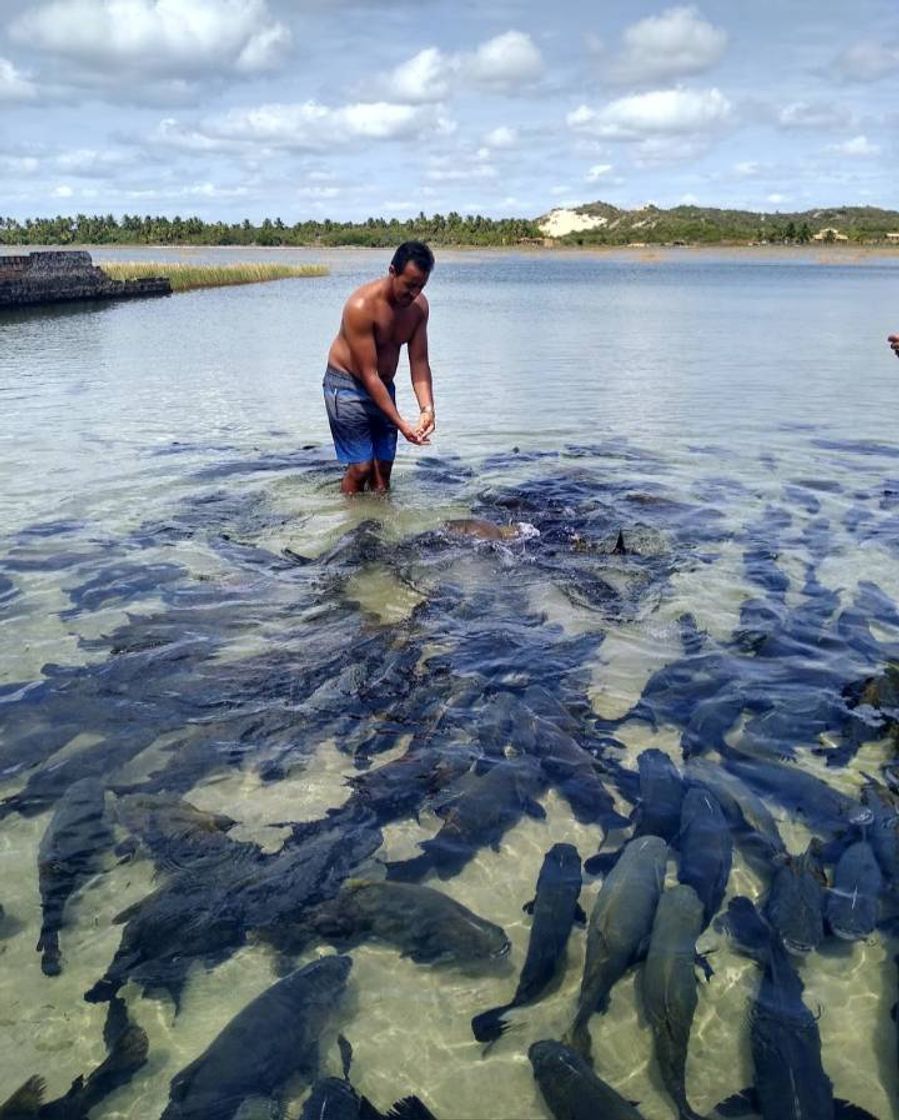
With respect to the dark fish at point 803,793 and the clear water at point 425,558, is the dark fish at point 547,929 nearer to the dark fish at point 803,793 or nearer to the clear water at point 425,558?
the clear water at point 425,558

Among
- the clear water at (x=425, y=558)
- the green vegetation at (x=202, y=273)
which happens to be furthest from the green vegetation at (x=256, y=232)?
the clear water at (x=425, y=558)

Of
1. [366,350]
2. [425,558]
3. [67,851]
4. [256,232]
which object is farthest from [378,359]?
[256,232]

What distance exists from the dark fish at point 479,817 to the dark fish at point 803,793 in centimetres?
117

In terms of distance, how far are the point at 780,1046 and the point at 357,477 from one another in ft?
25.5

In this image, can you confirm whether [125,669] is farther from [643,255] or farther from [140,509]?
[643,255]

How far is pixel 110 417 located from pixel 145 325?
782 inches

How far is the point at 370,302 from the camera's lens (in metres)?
8.55

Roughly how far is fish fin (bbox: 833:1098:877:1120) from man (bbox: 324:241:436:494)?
6.14 metres

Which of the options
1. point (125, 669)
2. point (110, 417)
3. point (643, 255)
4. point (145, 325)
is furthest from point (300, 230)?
point (125, 669)

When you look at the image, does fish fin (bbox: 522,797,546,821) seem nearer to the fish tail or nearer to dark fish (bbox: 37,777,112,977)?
the fish tail

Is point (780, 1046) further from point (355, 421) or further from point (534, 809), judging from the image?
point (355, 421)

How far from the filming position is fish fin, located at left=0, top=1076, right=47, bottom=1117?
3.01 meters

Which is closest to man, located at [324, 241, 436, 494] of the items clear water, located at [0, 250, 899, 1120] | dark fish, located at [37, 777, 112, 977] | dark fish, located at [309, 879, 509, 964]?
clear water, located at [0, 250, 899, 1120]

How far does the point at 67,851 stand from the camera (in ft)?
14.0
